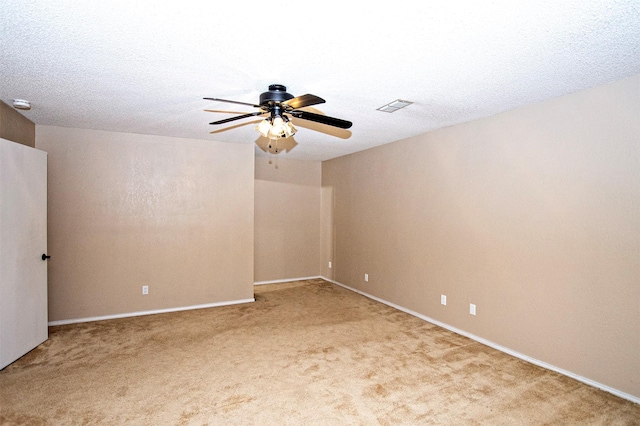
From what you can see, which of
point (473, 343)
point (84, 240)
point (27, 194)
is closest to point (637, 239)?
point (473, 343)

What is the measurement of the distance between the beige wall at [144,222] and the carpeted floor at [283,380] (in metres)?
0.55

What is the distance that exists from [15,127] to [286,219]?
415 cm

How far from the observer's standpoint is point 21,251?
3.31 metres

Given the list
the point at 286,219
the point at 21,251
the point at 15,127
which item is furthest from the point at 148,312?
the point at 286,219

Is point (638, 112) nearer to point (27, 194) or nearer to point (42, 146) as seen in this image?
point (27, 194)

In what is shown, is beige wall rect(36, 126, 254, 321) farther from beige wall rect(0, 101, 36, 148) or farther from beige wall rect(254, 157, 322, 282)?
beige wall rect(254, 157, 322, 282)

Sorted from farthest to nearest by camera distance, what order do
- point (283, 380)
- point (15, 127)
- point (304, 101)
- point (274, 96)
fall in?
point (15, 127), point (283, 380), point (274, 96), point (304, 101)

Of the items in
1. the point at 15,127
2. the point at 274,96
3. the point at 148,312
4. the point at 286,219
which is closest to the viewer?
the point at 274,96

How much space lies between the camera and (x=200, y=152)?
4953 mm

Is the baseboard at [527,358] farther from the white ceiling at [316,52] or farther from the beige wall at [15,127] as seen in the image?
the beige wall at [15,127]

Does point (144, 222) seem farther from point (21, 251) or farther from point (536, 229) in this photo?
point (536, 229)

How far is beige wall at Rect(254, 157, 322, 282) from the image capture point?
256 inches

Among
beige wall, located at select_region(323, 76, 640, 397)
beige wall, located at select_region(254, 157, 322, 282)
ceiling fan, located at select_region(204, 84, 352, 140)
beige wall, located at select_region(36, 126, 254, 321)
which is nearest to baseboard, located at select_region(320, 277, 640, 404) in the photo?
beige wall, located at select_region(323, 76, 640, 397)

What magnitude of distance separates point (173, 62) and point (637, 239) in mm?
3557
